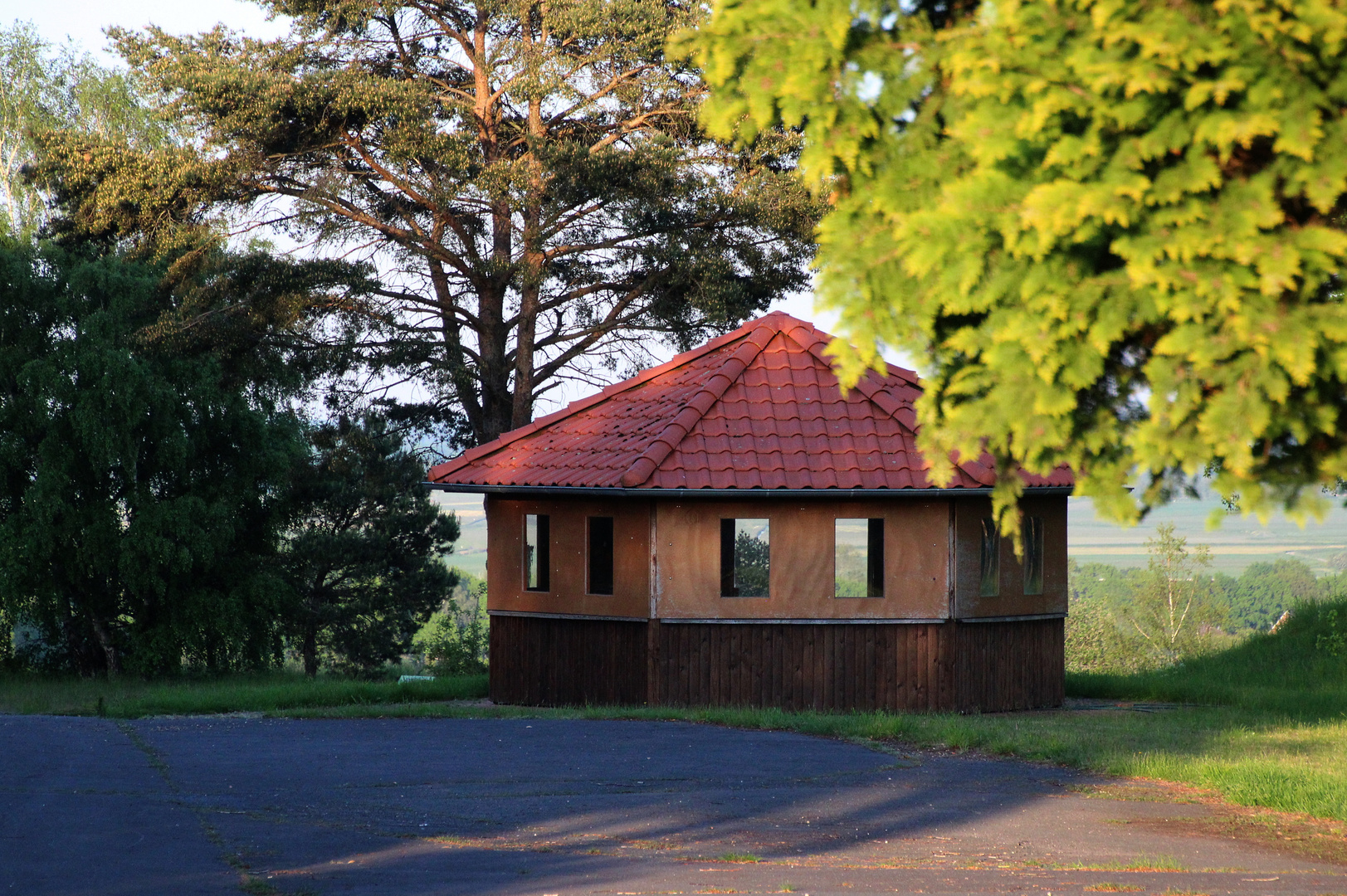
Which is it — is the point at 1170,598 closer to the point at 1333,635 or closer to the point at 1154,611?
the point at 1154,611

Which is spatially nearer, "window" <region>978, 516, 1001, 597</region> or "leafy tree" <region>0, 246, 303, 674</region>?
"window" <region>978, 516, 1001, 597</region>

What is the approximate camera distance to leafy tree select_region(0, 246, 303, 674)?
22844 millimetres

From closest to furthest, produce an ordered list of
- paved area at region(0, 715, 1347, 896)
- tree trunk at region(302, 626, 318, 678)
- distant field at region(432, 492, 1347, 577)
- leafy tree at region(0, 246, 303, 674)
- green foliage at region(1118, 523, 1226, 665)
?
1. paved area at region(0, 715, 1347, 896)
2. leafy tree at region(0, 246, 303, 674)
3. tree trunk at region(302, 626, 318, 678)
4. green foliage at region(1118, 523, 1226, 665)
5. distant field at region(432, 492, 1347, 577)

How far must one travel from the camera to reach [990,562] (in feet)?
51.0

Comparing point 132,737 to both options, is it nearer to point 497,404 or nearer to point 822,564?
point 822,564

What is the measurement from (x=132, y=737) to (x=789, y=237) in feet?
44.0

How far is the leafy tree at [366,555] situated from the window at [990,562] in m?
14.4

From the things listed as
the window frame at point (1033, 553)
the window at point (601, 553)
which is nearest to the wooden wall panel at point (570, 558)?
the window at point (601, 553)

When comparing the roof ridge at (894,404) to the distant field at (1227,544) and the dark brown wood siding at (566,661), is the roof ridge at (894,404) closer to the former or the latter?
the dark brown wood siding at (566,661)

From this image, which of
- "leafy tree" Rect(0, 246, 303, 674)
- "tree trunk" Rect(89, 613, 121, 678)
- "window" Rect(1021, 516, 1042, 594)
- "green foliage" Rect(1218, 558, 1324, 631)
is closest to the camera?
"window" Rect(1021, 516, 1042, 594)

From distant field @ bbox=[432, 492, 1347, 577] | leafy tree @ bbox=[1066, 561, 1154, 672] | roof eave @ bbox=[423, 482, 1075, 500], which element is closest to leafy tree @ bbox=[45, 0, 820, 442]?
roof eave @ bbox=[423, 482, 1075, 500]

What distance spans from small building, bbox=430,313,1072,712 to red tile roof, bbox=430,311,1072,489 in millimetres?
35

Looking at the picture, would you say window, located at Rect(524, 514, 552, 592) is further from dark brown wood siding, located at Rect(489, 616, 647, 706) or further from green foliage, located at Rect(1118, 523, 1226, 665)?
green foliage, located at Rect(1118, 523, 1226, 665)

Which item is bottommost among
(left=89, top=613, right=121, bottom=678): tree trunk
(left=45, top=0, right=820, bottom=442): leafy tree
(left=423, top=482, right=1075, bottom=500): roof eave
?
(left=89, top=613, right=121, bottom=678): tree trunk
